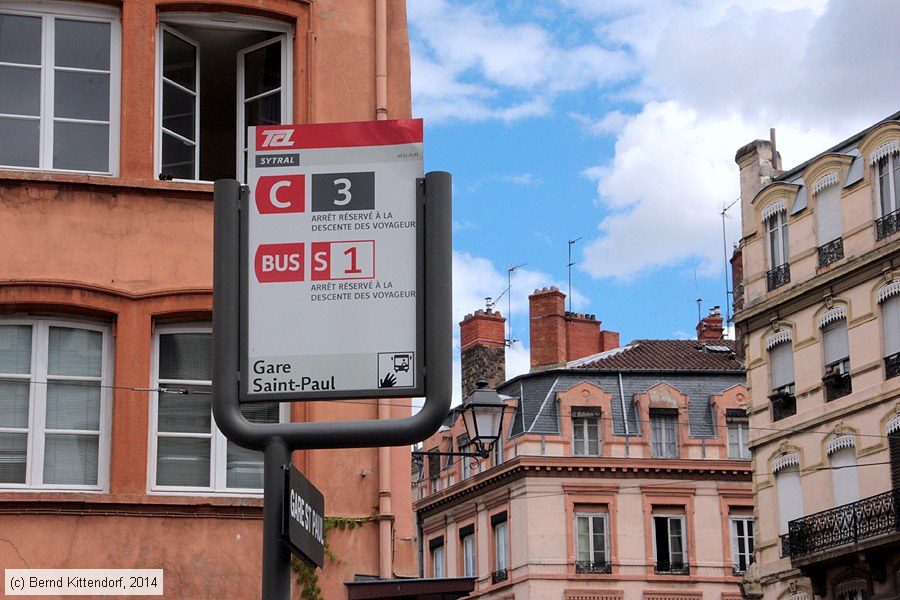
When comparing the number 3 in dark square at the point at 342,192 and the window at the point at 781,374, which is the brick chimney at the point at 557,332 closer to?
the window at the point at 781,374

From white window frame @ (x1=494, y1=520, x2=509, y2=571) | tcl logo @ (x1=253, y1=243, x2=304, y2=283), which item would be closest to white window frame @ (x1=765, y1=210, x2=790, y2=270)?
white window frame @ (x1=494, y1=520, x2=509, y2=571)

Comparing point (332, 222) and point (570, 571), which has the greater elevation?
point (570, 571)

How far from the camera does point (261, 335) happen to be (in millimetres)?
5895

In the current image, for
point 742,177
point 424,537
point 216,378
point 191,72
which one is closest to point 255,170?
point 216,378

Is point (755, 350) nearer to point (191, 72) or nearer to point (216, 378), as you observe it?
point (191, 72)

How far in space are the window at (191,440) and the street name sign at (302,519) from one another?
9.66 meters

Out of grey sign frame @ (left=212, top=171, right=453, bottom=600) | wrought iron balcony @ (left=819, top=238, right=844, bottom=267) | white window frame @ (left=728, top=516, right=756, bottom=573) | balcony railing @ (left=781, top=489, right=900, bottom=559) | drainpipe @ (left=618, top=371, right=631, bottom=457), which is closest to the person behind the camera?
grey sign frame @ (left=212, top=171, right=453, bottom=600)

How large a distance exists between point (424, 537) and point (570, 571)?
36.2 feet

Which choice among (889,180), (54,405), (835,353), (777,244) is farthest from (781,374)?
(54,405)

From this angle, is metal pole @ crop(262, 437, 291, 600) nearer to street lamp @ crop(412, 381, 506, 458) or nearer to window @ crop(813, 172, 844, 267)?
street lamp @ crop(412, 381, 506, 458)

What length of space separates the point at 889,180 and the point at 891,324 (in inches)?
136

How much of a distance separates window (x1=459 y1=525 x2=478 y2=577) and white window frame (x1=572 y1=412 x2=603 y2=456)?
644 centimetres

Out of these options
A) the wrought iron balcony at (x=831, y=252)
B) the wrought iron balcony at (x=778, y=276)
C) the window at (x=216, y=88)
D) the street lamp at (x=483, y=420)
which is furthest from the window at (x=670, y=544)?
the window at (x=216, y=88)

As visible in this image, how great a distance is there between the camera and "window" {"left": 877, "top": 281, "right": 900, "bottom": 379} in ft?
128
